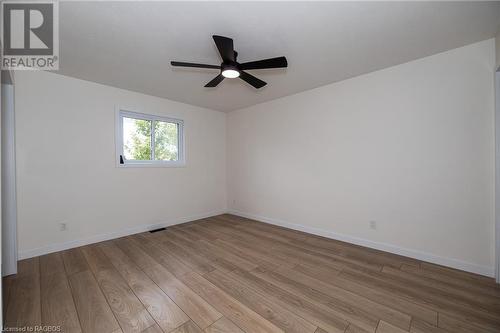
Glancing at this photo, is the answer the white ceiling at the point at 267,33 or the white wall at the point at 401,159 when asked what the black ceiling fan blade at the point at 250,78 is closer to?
the white ceiling at the point at 267,33

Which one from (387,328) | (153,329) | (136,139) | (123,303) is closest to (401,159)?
(387,328)

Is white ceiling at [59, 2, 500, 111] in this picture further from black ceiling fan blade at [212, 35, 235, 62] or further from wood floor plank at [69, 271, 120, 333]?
wood floor plank at [69, 271, 120, 333]

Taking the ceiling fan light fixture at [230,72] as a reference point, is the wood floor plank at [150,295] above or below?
below

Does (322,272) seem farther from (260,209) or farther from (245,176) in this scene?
(245,176)

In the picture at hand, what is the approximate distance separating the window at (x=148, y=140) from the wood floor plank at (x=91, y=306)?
1851mm

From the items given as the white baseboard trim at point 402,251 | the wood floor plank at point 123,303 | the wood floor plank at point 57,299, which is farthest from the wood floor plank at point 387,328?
the wood floor plank at point 57,299

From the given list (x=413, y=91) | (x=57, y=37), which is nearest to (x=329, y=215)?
(x=413, y=91)

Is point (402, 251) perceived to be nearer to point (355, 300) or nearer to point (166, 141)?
point (355, 300)

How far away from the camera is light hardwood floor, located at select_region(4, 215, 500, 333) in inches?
61.4

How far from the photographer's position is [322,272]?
2.27m

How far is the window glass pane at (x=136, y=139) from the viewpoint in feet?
11.6

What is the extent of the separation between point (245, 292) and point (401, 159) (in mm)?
2522

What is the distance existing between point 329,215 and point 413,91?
2.06m

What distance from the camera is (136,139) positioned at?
3684mm
